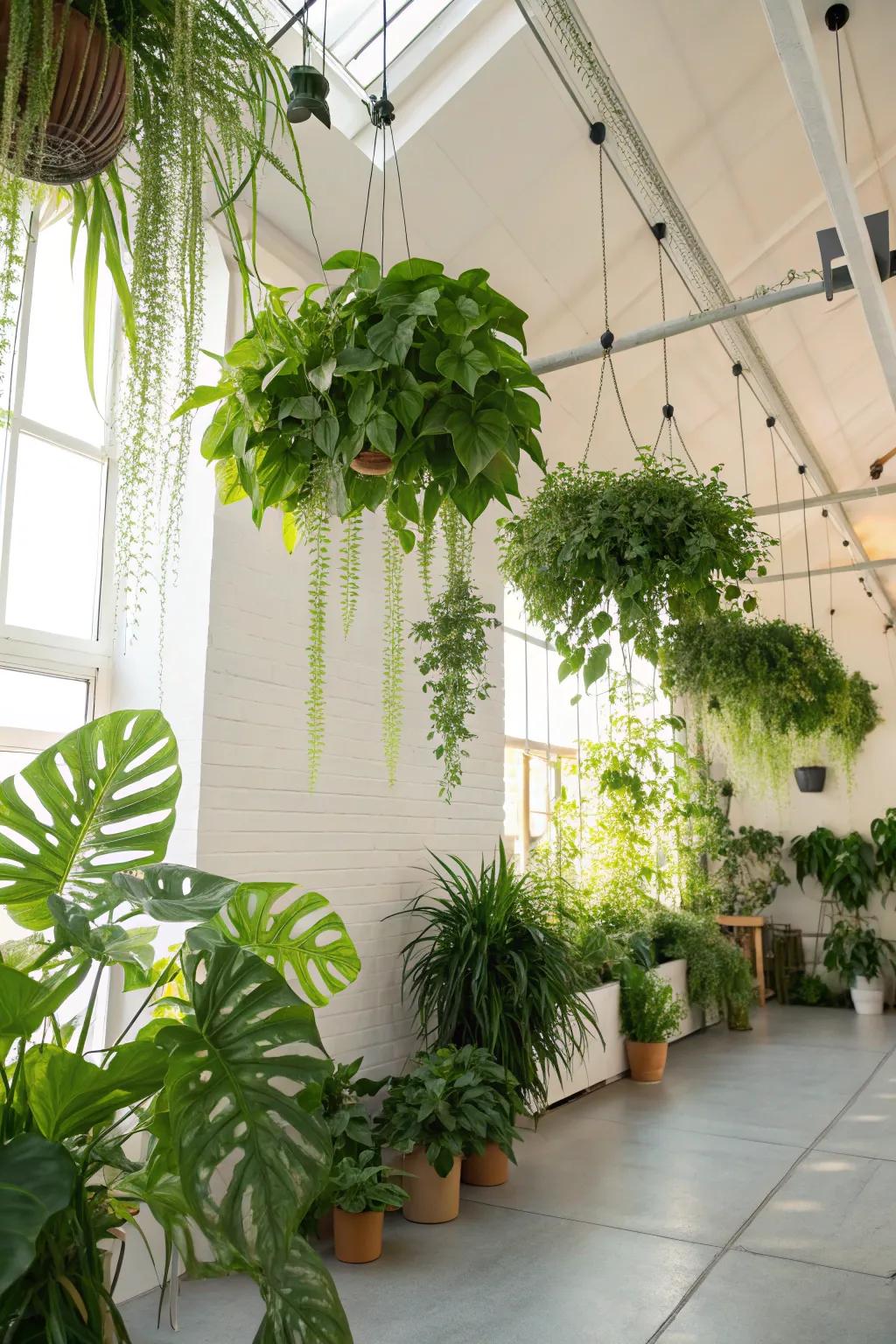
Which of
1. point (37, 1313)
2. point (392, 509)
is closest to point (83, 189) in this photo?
point (392, 509)

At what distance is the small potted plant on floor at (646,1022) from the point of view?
589 centimetres


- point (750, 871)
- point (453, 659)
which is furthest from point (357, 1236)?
point (750, 871)

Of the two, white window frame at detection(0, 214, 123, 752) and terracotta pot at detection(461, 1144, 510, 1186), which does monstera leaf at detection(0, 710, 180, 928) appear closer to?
white window frame at detection(0, 214, 123, 752)

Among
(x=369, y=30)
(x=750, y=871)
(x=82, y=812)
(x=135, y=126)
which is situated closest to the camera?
(x=135, y=126)

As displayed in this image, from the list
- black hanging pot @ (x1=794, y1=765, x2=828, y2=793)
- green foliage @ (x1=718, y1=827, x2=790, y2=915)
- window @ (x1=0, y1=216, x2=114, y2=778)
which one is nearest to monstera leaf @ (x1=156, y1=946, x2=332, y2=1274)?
window @ (x1=0, y1=216, x2=114, y2=778)

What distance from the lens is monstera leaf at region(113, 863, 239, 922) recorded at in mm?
1647

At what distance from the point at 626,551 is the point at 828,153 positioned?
138cm

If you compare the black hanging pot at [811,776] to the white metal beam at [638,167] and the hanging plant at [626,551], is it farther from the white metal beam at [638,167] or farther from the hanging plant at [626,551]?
the hanging plant at [626,551]

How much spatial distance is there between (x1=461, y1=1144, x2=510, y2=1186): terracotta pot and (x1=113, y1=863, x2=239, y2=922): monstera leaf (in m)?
2.74

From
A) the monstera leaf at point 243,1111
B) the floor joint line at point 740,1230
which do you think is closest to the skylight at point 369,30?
the monstera leaf at point 243,1111

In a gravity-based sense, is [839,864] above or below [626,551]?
below

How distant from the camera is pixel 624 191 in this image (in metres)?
4.77

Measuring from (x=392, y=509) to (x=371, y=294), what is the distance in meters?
0.46

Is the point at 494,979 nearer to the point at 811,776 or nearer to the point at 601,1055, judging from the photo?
the point at 601,1055
